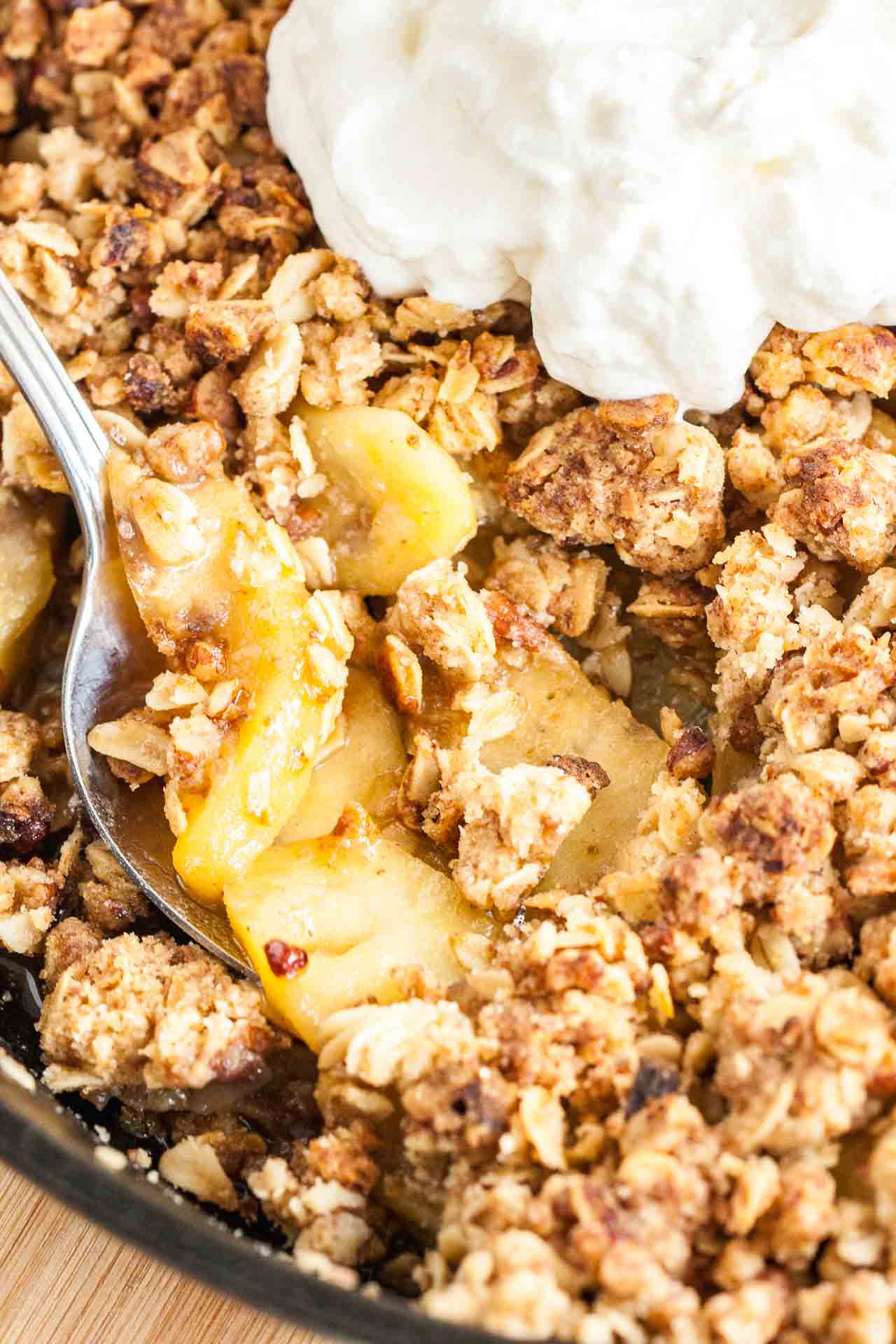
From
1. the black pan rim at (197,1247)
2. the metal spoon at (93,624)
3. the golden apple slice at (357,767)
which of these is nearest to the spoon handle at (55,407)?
the metal spoon at (93,624)

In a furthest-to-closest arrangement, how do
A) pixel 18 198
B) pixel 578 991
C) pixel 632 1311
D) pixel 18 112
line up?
pixel 18 112
pixel 18 198
pixel 578 991
pixel 632 1311

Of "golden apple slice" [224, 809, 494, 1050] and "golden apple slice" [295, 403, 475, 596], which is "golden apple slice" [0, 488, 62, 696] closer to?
"golden apple slice" [295, 403, 475, 596]

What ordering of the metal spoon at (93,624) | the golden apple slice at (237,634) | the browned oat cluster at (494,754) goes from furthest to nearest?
the metal spoon at (93,624) → the golden apple slice at (237,634) → the browned oat cluster at (494,754)

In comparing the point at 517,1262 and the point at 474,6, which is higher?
the point at 474,6

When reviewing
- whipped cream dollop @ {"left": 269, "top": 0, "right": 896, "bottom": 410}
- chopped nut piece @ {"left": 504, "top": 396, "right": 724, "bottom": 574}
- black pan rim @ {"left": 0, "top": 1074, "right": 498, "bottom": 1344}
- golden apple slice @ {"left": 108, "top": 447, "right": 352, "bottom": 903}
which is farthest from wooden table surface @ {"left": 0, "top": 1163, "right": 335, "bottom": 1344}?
whipped cream dollop @ {"left": 269, "top": 0, "right": 896, "bottom": 410}

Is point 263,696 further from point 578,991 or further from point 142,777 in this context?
point 578,991

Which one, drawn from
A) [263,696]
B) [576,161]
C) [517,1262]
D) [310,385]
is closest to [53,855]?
[263,696]

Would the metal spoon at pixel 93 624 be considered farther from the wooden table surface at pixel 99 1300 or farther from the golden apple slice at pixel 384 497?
the wooden table surface at pixel 99 1300
